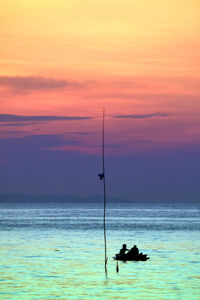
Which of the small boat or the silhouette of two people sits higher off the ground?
the silhouette of two people

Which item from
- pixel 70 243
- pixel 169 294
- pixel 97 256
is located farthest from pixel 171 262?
pixel 70 243

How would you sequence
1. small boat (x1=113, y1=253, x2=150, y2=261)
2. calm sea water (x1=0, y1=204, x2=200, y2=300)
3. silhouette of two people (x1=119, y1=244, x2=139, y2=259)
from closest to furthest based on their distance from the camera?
calm sea water (x1=0, y1=204, x2=200, y2=300), small boat (x1=113, y1=253, x2=150, y2=261), silhouette of two people (x1=119, y1=244, x2=139, y2=259)

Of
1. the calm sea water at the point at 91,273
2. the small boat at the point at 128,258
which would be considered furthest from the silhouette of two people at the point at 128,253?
the calm sea water at the point at 91,273

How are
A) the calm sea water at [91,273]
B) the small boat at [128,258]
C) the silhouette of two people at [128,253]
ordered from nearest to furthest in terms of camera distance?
the calm sea water at [91,273]
the small boat at [128,258]
the silhouette of two people at [128,253]

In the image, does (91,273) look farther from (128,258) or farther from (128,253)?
(128,253)

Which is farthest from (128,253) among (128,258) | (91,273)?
(91,273)

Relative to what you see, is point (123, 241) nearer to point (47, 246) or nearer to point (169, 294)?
point (47, 246)

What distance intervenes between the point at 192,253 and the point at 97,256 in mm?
10865

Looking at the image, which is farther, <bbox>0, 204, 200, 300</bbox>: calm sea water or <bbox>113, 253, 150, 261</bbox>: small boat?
<bbox>113, 253, 150, 261</bbox>: small boat

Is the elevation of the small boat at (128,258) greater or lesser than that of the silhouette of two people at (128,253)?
lesser

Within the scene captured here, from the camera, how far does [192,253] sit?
70750mm

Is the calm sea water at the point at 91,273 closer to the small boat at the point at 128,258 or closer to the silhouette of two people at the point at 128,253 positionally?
the small boat at the point at 128,258

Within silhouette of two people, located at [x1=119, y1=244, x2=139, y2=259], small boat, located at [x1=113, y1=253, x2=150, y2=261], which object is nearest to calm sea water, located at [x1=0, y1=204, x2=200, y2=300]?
small boat, located at [x1=113, y1=253, x2=150, y2=261]

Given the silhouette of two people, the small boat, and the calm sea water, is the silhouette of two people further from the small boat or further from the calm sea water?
the calm sea water
